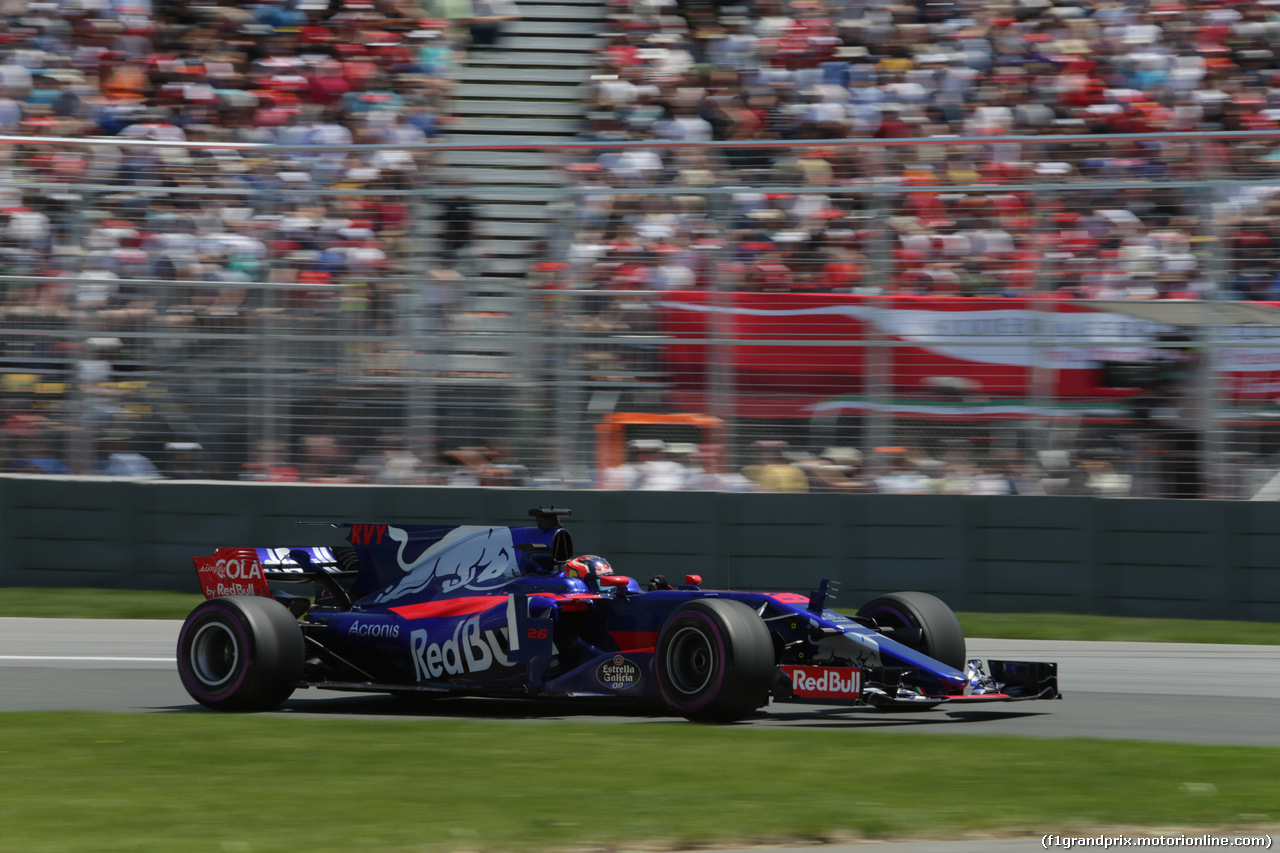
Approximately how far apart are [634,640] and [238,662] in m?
1.90

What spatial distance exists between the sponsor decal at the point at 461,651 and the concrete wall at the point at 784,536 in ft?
14.5

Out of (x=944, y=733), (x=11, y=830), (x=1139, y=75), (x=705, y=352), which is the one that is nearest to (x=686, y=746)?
(x=944, y=733)

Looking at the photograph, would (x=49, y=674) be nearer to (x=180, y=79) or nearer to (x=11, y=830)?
(x=11, y=830)

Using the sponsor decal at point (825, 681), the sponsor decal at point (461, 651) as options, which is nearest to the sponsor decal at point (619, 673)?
the sponsor decal at point (461, 651)

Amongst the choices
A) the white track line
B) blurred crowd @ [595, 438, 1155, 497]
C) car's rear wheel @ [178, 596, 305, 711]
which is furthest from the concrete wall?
car's rear wheel @ [178, 596, 305, 711]

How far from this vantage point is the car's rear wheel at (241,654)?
26.3ft

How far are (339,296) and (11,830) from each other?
8525mm

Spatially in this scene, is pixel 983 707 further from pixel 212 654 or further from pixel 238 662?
pixel 212 654

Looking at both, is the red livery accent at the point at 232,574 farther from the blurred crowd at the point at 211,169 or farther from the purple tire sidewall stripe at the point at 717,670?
the blurred crowd at the point at 211,169

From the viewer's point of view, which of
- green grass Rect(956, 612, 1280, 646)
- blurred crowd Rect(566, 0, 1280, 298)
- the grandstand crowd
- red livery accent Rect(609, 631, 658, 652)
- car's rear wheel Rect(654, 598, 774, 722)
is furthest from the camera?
the grandstand crowd

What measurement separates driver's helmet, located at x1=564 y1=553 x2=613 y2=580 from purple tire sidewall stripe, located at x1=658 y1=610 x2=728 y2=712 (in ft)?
2.77

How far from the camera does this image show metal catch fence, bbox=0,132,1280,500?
39.3 feet

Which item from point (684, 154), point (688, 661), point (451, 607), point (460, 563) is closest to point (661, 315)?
point (684, 154)

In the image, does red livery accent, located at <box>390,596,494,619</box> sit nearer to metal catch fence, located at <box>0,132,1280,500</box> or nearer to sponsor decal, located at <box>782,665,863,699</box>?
sponsor decal, located at <box>782,665,863,699</box>
